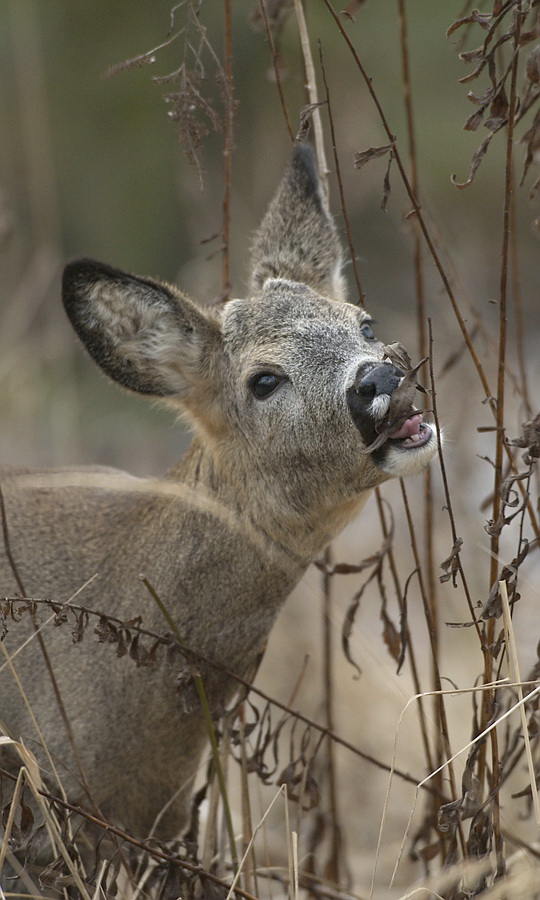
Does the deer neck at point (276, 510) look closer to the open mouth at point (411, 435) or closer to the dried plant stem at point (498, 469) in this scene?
the open mouth at point (411, 435)

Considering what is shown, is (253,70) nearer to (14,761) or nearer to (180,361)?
(180,361)

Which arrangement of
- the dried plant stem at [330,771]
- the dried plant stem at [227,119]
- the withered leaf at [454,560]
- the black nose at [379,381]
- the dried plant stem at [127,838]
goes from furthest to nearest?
the dried plant stem at [330,771] → the dried plant stem at [227,119] → the black nose at [379,381] → the dried plant stem at [127,838] → the withered leaf at [454,560]

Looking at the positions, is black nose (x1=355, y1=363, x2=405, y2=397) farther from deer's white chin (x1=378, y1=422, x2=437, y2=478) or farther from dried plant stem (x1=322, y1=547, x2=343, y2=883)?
dried plant stem (x1=322, y1=547, x2=343, y2=883)

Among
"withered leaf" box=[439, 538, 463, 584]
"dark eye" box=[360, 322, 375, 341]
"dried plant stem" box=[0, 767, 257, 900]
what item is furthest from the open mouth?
"dried plant stem" box=[0, 767, 257, 900]

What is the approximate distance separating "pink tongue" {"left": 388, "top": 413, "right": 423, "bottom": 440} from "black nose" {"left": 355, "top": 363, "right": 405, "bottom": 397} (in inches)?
5.4

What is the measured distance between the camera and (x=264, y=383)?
4.28 meters

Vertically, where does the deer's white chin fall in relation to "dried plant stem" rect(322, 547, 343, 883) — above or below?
above

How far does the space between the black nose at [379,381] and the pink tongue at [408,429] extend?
0.14m

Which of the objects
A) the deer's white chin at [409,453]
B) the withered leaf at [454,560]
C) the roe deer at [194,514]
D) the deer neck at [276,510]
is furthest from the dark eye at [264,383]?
the withered leaf at [454,560]

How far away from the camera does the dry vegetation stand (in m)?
3.36

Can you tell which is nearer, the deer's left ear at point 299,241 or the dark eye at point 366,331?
the dark eye at point 366,331

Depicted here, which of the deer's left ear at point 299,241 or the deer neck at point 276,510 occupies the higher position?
the deer's left ear at point 299,241

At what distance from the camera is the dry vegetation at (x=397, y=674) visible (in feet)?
11.0

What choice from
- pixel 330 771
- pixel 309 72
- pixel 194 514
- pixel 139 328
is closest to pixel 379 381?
pixel 194 514
